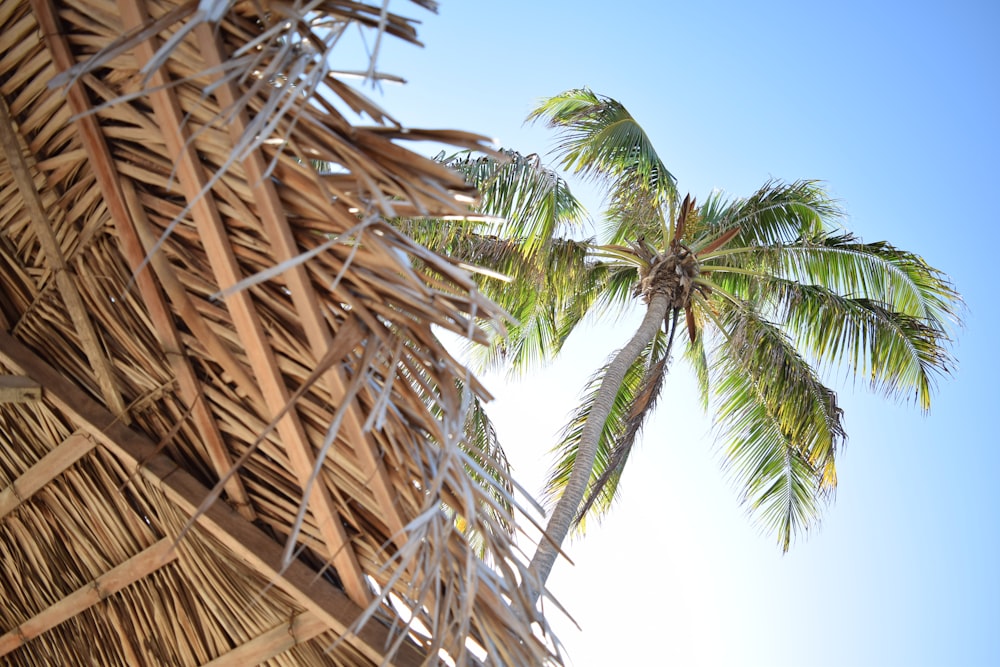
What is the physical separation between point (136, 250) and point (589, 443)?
15.5 feet

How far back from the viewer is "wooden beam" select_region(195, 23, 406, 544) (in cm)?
126

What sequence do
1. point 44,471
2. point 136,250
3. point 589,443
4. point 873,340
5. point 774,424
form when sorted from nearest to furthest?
point 136,250 < point 44,471 < point 589,443 < point 873,340 < point 774,424

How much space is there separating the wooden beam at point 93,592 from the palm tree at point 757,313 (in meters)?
4.18

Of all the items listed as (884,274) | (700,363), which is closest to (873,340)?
(884,274)

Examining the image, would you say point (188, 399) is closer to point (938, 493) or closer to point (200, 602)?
point (200, 602)

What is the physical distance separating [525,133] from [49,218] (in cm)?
648

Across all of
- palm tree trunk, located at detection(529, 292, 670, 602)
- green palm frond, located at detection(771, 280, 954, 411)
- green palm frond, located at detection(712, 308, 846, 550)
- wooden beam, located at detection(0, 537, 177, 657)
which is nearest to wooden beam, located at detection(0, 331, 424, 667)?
wooden beam, located at detection(0, 537, 177, 657)

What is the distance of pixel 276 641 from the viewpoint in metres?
1.95

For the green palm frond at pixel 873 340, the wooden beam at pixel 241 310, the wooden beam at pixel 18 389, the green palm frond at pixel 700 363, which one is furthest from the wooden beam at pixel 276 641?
the green palm frond at pixel 700 363

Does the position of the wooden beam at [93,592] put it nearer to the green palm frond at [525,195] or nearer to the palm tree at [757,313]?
the green palm frond at [525,195]

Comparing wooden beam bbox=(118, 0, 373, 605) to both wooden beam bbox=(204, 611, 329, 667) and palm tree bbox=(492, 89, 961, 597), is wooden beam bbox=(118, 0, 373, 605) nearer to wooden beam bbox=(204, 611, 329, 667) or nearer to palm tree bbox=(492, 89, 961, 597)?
wooden beam bbox=(204, 611, 329, 667)

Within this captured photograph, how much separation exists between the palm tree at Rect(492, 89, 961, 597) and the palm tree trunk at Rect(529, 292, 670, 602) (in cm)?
2

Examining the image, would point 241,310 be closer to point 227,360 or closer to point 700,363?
point 227,360

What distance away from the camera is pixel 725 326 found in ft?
25.0
